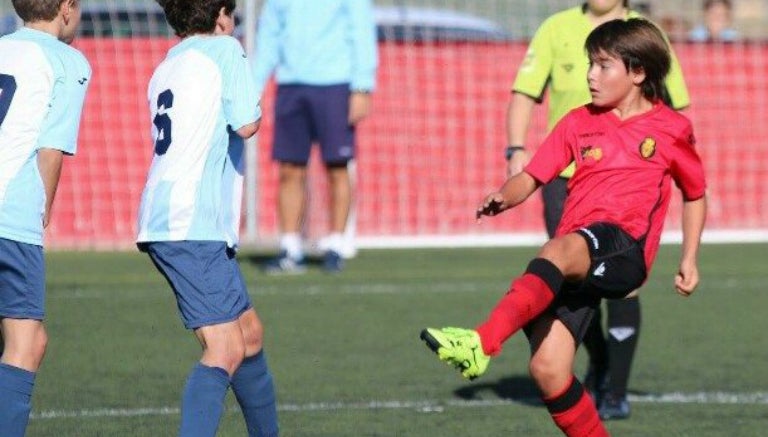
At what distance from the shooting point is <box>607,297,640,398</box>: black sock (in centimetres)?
688

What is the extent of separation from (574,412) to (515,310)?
0.52m

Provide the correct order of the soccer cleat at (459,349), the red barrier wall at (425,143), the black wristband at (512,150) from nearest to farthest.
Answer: the soccer cleat at (459,349) → the black wristband at (512,150) → the red barrier wall at (425,143)

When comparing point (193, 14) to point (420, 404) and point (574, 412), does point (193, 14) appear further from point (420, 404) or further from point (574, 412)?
point (420, 404)

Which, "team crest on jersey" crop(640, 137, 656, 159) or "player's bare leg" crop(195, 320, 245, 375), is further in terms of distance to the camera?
"team crest on jersey" crop(640, 137, 656, 159)

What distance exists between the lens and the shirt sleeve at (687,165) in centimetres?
578

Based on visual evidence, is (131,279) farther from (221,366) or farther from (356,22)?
(221,366)

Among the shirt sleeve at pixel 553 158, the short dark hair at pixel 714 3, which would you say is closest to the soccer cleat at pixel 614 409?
the shirt sleeve at pixel 553 158

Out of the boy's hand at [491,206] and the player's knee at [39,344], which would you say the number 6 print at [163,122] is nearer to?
the player's knee at [39,344]

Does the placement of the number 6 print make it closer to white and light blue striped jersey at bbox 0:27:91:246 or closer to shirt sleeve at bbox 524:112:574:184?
white and light blue striped jersey at bbox 0:27:91:246

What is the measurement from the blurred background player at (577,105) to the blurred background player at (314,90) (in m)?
4.32

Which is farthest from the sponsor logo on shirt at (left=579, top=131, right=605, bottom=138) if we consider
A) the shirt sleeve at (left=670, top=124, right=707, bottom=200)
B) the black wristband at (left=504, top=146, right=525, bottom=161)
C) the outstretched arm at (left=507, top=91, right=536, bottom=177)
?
the outstretched arm at (left=507, top=91, right=536, bottom=177)

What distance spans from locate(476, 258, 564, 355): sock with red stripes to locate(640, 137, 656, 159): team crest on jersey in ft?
1.84

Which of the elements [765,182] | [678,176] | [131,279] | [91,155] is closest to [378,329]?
[131,279]

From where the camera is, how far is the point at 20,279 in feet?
18.0
